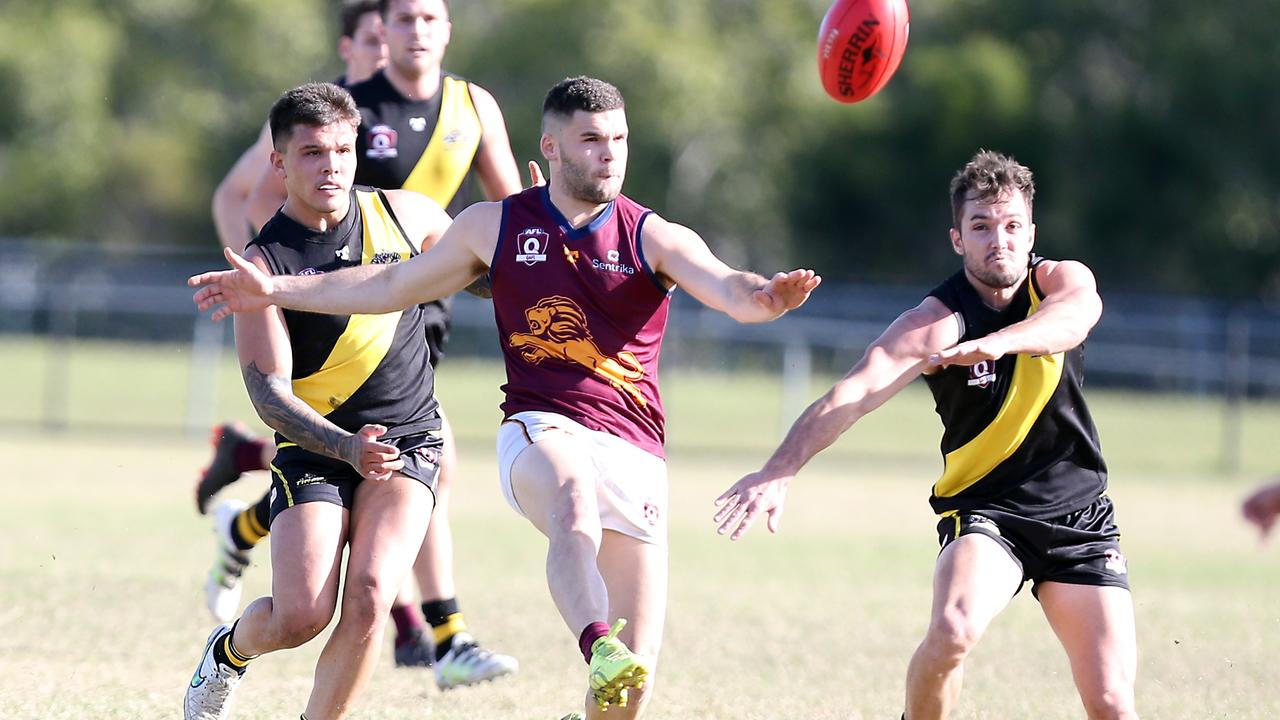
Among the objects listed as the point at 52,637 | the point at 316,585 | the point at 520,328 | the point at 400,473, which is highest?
the point at 520,328

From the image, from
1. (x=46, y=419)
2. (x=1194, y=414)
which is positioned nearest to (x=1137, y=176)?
(x=1194, y=414)

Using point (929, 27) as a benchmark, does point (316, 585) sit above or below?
below

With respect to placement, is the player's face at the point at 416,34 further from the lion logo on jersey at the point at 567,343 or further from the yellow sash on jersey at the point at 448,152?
the lion logo on jersey at the point at 567,343

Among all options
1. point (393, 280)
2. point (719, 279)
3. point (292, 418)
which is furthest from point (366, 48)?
point (719, 279)

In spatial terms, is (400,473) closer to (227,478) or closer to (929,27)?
(227,478)

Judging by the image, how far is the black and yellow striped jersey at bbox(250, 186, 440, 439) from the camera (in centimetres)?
566

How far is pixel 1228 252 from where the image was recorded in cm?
3631

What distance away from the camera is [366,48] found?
24.7 ft

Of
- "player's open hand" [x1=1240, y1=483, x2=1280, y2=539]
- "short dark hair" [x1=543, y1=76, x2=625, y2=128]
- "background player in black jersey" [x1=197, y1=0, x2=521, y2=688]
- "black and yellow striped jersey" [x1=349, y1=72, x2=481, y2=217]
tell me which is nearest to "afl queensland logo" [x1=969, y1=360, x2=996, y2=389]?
"player's open hand" [x1=1240, y1=483, x2=1280, y2=539]

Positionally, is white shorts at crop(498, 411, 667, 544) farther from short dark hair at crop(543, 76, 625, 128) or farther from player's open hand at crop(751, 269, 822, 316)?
short dark hair at crop(543, 76, 625, 128)

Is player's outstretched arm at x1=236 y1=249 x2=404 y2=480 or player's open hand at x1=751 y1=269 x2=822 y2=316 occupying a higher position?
player's open hand at x1=751 y1=269 x2=822 y2=316

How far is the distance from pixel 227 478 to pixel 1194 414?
21385 millimetres

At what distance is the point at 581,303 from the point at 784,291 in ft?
2.40

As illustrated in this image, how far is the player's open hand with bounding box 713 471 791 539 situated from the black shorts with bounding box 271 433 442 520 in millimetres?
1219
